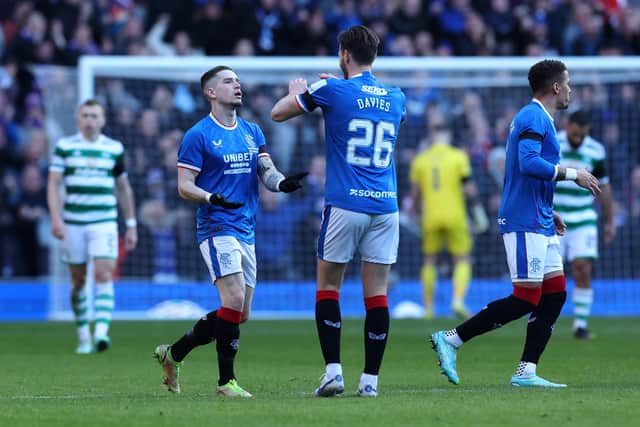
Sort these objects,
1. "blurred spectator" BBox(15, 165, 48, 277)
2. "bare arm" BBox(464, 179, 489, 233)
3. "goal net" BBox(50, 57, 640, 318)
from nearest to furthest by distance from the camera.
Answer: "bare arm" BBox(464, 179, 489, 233), "goal net" BBox(50, 57, 640, 318), "blurred spectator" BBox(15, 165, 48, 277)

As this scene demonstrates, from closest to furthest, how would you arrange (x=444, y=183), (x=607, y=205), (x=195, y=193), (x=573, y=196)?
(x=195, y=193), (x=607, y=205), (x=573, y=196), (x=444, y=183)

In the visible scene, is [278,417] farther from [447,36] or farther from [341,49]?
[447,36]

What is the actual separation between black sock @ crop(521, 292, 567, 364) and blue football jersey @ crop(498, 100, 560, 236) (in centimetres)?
48

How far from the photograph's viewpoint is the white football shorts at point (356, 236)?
885cm

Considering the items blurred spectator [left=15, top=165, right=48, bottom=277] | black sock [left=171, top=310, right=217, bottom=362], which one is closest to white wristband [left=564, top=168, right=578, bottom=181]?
black sock [left=171, top=310, right=217, bottom=362]

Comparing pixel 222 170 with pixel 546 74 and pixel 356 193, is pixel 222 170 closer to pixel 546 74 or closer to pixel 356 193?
pixel 356 193

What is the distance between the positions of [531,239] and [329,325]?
1.69 m

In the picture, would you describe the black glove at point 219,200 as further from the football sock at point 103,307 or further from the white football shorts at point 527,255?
the football sock at point 103,307

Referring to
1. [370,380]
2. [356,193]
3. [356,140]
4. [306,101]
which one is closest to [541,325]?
[370,380]

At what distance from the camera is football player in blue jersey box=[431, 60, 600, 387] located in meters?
9.66

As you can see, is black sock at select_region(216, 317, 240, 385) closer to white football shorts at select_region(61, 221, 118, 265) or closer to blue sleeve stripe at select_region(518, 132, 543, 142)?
blue sleeve stripe at select_region(518, 132, 543, 142)

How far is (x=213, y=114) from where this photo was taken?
31.2ft

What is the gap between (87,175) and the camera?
13.9 m

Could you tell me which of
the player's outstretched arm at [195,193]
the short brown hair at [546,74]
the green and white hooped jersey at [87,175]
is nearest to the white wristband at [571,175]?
the short brown hair at [546,74]
